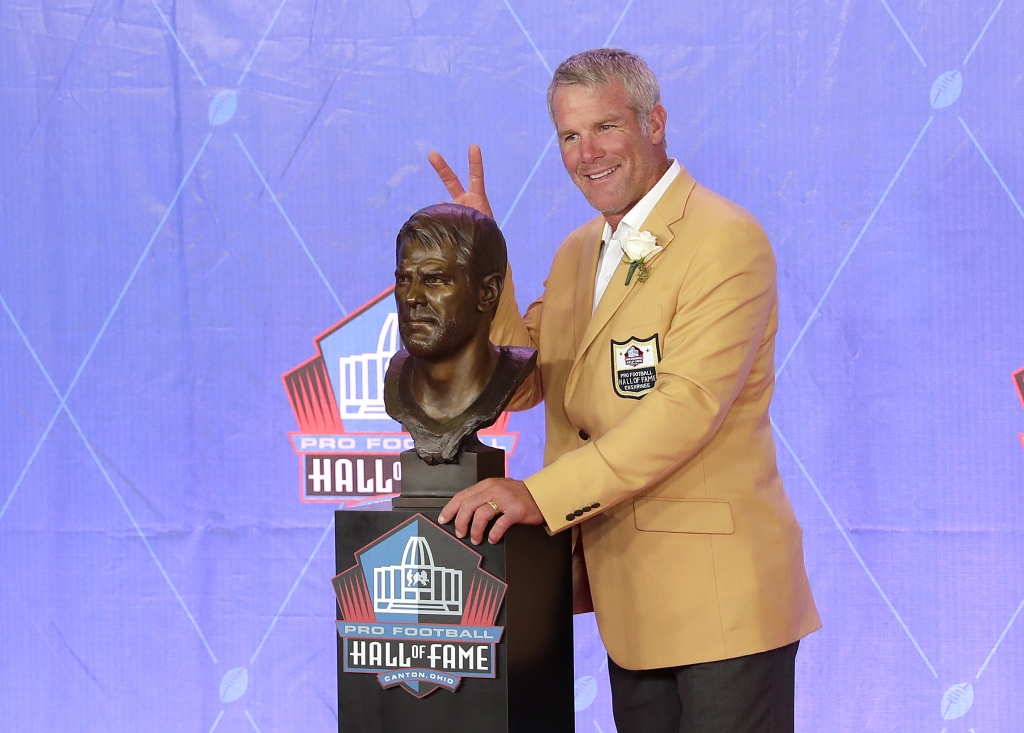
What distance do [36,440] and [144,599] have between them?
581 mm

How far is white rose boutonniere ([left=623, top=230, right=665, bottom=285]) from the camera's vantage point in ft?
6.29

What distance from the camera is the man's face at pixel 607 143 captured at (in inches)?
76.1

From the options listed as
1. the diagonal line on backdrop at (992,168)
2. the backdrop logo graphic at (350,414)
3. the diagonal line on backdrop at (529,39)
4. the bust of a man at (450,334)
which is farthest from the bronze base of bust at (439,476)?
the diagonal line on backdrop at (992,168)

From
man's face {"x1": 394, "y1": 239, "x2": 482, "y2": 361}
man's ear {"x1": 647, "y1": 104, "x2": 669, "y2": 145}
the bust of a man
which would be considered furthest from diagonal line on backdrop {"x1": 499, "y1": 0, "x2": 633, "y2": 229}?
man's face {"x1": 394, "y1": 239, "x2": 482, "y2": 361}

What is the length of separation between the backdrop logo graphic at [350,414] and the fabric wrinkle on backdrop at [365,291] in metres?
0.04

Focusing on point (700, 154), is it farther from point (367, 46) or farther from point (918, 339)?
point (367, 46)

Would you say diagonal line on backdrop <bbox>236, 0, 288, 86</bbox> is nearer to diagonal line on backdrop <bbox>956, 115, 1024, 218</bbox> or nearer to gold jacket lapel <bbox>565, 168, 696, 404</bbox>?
gold jacket lapel <bbox>565, 168, 696, 404</bbox>

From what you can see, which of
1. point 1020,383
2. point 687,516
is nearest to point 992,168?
point 1020,383

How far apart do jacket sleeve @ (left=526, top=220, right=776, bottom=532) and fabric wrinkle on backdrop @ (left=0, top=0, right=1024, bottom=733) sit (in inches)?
41.0

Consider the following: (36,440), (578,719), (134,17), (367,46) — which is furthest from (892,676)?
(134,17)

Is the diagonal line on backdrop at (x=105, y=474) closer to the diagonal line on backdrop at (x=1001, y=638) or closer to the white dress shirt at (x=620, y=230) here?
the white dress shirt at (x=620, y=230)

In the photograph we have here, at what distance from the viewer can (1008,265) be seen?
9.05 feet

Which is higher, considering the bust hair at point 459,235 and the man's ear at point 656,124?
the man's ear at point 656,124

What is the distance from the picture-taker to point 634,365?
1.90 metres
